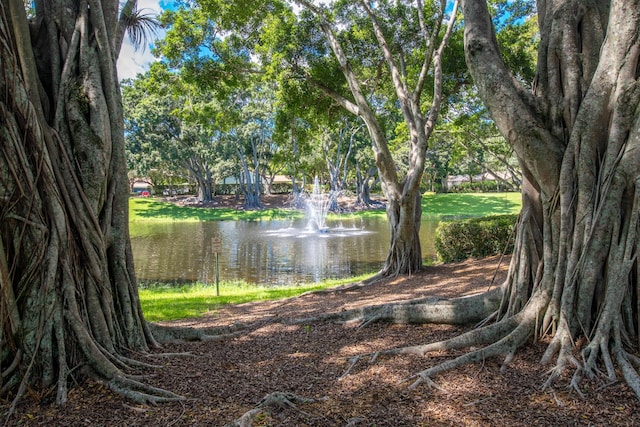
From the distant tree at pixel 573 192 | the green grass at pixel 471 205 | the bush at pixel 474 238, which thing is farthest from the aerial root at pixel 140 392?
the green grass at pixel 471 205

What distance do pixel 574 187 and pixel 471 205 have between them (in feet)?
139

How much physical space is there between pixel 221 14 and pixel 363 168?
1337 inches

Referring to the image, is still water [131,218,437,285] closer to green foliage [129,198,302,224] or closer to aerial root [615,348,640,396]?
aerial root [615,348,640,396]

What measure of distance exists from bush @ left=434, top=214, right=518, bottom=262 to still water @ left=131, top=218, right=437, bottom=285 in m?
2.79

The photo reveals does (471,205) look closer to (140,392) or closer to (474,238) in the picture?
(474,238)

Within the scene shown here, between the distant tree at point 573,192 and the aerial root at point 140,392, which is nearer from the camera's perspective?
the aerial root at point 140,392

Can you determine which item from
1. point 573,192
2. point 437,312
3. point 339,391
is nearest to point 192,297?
point 437,312

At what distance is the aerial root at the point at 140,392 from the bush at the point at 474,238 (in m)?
10.1

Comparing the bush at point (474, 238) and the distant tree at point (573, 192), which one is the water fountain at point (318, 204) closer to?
the bush at point (474, 238)

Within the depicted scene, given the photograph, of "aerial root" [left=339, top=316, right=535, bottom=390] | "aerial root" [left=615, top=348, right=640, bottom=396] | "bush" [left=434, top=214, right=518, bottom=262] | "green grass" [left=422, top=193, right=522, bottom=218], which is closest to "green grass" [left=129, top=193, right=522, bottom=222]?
"green grass" [left=422, top=193, right=522, bottom=218]

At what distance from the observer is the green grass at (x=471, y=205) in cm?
3994

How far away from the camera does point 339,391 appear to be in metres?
3.64

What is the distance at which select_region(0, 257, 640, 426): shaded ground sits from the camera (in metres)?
3.09

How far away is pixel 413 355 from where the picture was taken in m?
4.25
